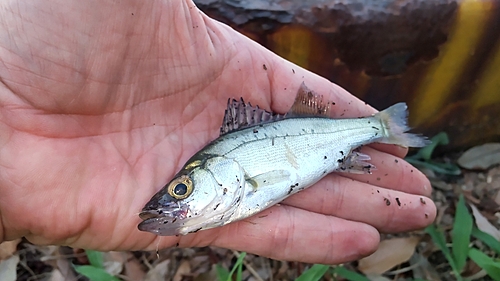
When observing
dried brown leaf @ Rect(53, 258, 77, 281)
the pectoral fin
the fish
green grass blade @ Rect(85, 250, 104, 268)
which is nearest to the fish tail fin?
the fish

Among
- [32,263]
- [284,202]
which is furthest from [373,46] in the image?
[32,263]

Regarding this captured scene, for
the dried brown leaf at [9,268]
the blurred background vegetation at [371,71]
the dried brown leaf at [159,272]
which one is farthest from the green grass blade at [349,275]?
the dried brown leaf at [9,268]

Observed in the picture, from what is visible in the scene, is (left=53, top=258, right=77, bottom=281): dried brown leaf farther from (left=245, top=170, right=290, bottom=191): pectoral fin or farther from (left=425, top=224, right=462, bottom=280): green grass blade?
(left=425, top=224, right=462, bottom=280): green grass blade

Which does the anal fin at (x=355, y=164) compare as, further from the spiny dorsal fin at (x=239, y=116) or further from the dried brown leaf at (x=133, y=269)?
the dried brown leaf at (x=133, y=269)

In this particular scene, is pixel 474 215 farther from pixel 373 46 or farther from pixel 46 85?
pixel 46 85

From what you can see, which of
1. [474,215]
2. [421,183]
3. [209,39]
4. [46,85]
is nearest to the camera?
[46,85]

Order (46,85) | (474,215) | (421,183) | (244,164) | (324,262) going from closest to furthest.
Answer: (46,85), (244,164), (324,262), (421,183), (474,215)

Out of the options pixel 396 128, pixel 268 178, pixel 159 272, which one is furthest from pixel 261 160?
pixel 159 272

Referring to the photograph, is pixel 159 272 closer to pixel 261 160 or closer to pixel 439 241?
pixel 261 160
